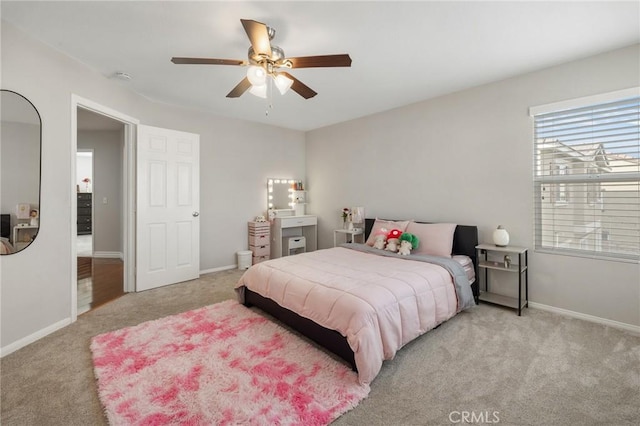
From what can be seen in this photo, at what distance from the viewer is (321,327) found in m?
→ 2.18

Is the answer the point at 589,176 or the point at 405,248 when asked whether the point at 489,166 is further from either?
the point at 405,248

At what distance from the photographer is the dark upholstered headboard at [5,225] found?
7.12ft

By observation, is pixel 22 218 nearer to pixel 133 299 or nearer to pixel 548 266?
pixel 133 299

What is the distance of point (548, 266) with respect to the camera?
3.01 meters

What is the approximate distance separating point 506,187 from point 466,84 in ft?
4.38

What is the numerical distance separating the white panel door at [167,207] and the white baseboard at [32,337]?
0.99 m

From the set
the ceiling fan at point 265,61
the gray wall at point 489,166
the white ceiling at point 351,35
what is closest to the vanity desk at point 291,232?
the gray wall at point 489,166

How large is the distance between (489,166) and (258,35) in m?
2.96

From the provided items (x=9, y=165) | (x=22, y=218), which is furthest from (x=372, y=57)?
(x=22, y=218)

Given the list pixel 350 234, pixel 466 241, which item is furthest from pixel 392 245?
pixel 350 234

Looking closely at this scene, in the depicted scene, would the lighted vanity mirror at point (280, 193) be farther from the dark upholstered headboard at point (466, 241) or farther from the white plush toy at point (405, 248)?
the dark upholstered headboard at point (466, 241)

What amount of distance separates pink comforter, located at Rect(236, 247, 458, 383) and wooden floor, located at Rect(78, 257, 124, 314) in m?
1.78

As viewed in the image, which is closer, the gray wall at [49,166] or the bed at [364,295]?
the bed at [364,295]

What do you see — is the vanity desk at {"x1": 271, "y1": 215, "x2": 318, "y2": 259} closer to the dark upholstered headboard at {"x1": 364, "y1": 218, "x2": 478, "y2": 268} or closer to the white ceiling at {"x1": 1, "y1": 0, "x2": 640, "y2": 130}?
the white ceiling at {"x1": 1, "y1": 0, "x2": 640, "y2": 130}
